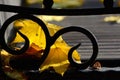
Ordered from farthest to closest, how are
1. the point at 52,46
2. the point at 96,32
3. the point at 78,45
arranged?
the point at 96,32
the point at 52,46
the point at 78,45

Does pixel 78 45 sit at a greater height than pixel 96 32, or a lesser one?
greater

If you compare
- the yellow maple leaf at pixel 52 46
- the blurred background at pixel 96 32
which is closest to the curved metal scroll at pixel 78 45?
the yellow maple leaf at pixel 52 46

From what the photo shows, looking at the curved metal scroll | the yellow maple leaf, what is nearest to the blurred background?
the yellow maple leaf

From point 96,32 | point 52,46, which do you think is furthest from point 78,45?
point 96,32

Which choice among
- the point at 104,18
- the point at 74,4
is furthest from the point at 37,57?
the point at 74,4

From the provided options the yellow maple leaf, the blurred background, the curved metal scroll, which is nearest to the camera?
the curved metal scroll

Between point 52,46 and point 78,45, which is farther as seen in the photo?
point 52,46

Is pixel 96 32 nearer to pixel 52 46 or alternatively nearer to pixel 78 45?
pixel 52 46

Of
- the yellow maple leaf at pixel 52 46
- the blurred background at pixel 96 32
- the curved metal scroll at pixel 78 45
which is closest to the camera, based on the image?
the curved metal scroll at pixel 78 45

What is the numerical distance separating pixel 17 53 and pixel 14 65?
5.9 inches

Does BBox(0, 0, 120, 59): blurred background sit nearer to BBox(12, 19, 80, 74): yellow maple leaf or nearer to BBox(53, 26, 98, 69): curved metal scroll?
BBox(12, 19, 80, 74): yellow maple leaf

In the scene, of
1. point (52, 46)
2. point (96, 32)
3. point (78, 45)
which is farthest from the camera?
point (96, 32)

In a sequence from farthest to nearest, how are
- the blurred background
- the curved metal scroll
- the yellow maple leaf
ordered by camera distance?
1. the blurred background
2. the yellow maple leaf
3. the curved metal scroll

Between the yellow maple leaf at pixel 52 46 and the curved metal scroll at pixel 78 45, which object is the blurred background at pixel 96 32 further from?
the curved metal scroll at pixel 78 45
